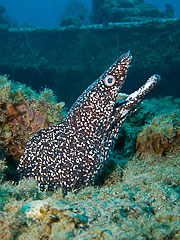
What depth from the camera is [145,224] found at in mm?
1572

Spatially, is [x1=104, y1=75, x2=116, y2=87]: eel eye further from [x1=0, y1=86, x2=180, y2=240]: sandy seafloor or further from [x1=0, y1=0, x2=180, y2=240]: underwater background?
[x1=0, y1=86, x2=180, y2=240]: sandy seafloor

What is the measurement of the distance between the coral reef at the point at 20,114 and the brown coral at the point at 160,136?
6.33 feet

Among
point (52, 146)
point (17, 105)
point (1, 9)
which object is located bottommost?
point (52, 146)

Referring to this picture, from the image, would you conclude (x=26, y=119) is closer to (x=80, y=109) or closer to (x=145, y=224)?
(x=80, y=109)

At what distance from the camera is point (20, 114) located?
3760mm

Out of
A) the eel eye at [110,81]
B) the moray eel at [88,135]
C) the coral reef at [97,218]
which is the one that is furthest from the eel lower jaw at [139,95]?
the coral reef at [97,218]

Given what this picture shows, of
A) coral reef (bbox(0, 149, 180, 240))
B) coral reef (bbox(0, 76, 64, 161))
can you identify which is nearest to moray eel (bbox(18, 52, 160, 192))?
coral reef (bbox(0, 76, 64, 161))

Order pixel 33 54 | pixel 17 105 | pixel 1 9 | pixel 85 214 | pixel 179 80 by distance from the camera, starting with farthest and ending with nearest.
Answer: pixel 1 9
pixel 33 54
pixel 179 80
pixel 17 105
pixel 85 214

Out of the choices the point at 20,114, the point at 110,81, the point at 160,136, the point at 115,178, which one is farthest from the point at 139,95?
the point at 20,114

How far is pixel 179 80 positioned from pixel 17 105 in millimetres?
10046

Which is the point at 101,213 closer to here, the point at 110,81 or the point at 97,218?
the point at 97,218

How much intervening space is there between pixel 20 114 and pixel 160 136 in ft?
9.82

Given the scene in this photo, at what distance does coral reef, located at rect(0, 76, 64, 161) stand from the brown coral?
1930mm

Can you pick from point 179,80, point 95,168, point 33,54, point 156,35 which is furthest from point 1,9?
point 95,168
